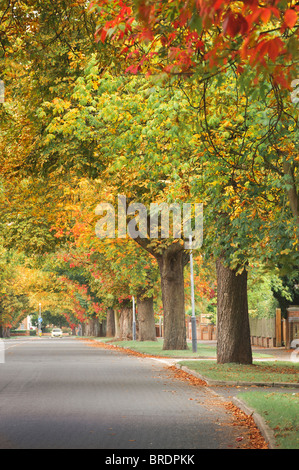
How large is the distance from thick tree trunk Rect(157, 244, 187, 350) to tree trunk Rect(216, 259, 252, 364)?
12180 millimetres

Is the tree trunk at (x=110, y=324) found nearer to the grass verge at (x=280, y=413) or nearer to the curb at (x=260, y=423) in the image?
the grass verge at (x=280, y=413)

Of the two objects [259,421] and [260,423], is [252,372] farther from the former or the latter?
[260,423]

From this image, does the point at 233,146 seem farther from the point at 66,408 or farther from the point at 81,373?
the point at 81,373

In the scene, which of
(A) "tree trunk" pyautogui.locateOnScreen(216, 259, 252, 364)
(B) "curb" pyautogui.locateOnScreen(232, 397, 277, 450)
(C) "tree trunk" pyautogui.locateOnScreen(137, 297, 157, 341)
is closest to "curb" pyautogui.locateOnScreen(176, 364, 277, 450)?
(B) "curb" pyautogui.locateOnScreen(232, 397, 277, 450)

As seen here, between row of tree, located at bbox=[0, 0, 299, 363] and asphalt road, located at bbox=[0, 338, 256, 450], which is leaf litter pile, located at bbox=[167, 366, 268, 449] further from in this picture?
row of tree, located at bbox=[0, 0, 299, 363]

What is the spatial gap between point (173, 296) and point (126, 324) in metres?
23.9

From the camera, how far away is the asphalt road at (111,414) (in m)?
10.4

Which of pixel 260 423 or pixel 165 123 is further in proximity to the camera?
pixel 165 123

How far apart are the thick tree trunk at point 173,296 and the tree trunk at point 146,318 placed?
11706 mm

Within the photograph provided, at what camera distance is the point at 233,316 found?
2464cm

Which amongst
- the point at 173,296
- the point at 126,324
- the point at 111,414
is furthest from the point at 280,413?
the point at 126,324

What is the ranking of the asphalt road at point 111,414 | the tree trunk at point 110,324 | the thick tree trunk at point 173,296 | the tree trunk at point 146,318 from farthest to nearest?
the tree trunk at point 110,324, the tree trunk at point 146,318, the thick tree trunk at point 173,296, the asphalt road at point 111,414

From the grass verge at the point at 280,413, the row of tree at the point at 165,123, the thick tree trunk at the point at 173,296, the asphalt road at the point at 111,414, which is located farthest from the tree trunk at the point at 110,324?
the grass verge at the point at 280,413
